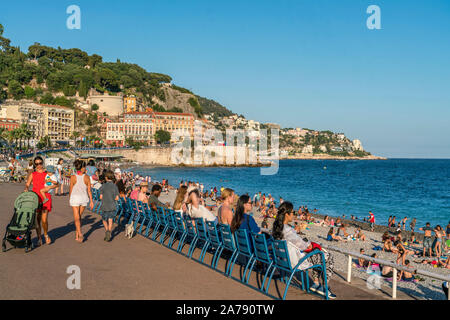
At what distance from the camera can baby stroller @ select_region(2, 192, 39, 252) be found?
6691mm

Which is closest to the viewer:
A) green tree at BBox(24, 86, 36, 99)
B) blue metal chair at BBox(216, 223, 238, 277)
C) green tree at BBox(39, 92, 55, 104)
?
blue metal chair at BBox(216, 223, 238, 277)

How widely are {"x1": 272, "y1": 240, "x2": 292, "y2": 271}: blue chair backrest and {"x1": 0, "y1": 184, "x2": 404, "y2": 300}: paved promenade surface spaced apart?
0.34 metres

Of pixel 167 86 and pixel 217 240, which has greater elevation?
pixel 167 86

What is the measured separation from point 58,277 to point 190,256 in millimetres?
2075

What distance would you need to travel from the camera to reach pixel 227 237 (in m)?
5.96

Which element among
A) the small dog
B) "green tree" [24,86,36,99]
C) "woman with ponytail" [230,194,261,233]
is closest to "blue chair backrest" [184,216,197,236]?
"woman with ponytail" [230,194,261,233]

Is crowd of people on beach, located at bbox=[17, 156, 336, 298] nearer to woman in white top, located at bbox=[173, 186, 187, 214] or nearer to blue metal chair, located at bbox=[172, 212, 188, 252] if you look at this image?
woman in white top, located at bbox=[173, 186, 187, 214]

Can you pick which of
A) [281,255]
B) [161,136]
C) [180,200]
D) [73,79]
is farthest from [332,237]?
[73,79]

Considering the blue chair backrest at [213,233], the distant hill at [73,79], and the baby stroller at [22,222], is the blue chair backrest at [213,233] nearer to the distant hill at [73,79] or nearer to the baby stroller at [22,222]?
the baby stroller at [22,222]

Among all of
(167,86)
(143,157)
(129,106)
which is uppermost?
(167,86)

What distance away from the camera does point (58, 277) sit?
5.32 metres
